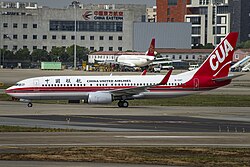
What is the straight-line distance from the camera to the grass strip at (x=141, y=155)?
90.7 ft

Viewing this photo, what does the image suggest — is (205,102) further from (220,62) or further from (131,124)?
(131,124)

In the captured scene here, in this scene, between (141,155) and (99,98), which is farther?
(99,98)

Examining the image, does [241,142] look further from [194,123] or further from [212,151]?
[194,123]

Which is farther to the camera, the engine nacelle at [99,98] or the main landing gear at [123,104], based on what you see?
the main landing gear at [123,104]

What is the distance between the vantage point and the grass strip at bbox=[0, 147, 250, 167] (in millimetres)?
27648

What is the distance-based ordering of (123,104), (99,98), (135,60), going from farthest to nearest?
1. (135,60)
2. (123,104)
3. (99,98)

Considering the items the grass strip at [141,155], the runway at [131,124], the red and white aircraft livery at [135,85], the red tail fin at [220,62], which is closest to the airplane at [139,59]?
the red tail fin at [220,62]

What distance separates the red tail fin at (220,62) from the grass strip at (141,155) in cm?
3006

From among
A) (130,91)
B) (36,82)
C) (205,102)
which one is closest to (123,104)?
(130,91)

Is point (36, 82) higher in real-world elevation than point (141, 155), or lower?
higher

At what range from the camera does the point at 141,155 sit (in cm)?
2925

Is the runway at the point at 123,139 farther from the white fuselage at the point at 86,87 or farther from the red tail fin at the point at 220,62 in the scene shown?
the red tail fin at the point at 220,62

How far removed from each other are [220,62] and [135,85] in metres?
7.64

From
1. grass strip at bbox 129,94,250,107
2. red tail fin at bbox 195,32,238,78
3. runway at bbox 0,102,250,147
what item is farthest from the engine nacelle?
red tail fin at bbox 195,32,238,78
